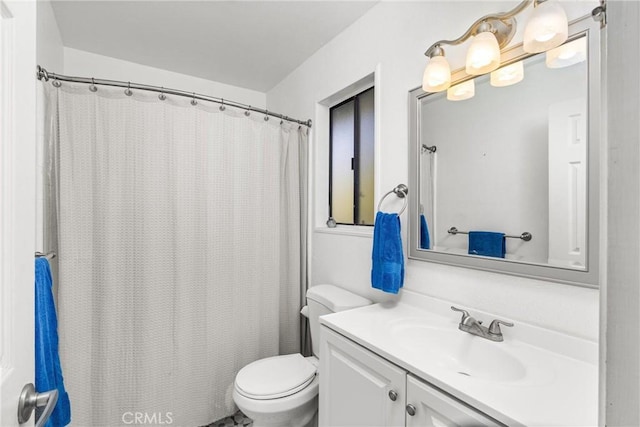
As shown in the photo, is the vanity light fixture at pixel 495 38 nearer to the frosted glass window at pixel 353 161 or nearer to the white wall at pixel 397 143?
the white wall at pixel 397 143

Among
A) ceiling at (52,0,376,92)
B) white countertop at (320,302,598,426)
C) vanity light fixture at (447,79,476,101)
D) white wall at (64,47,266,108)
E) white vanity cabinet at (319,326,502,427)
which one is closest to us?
white countertop at (320,302,598,426)

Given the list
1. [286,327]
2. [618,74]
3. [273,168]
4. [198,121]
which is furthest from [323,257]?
[618,74]

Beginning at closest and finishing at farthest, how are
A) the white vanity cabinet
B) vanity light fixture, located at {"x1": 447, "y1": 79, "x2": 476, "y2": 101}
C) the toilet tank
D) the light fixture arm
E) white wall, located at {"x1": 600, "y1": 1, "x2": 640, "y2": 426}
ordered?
white wall, located at {"x1": 600, "y1": 1, "x2": 640, "y2": 426} → the white vanity cabinet → the light fixture arm → vanity light fixture, located at {"x1": 447, "y1": 79, "x2": 476, "y2": 101} → the toilet tank

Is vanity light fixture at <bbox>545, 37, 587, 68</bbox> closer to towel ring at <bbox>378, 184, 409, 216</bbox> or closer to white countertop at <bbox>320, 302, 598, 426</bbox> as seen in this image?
towel ring at <bbox>378, 184, 409, 216</bbox>

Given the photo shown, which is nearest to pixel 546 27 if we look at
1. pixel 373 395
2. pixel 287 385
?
pixel 373 395

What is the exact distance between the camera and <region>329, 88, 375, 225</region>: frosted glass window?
1.95 meters

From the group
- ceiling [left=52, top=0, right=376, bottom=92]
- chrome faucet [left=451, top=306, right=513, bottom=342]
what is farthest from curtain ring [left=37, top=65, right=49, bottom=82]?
chrome faucet [left=451, top=306, right=513, bottom=342]

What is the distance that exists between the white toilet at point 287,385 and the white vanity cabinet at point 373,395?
20 cm

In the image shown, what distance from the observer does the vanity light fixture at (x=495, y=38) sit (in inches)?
37.7

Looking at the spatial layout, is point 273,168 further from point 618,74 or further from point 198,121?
point 618,74

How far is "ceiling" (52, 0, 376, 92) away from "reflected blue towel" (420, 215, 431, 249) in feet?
4.04

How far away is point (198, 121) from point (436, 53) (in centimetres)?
132

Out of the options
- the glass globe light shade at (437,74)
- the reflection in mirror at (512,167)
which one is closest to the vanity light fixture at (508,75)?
the reflection in mirror at (512,167)

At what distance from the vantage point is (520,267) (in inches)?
42.5
